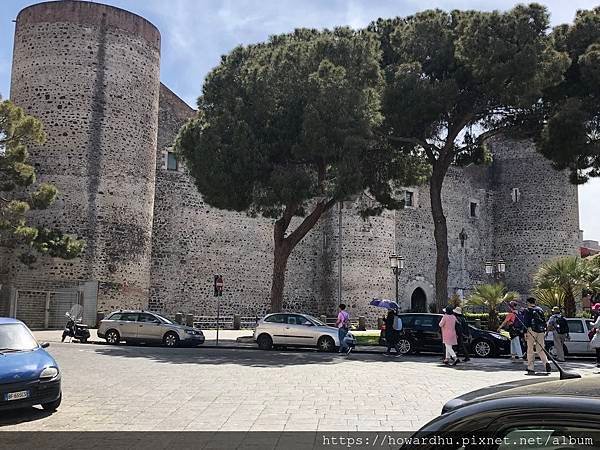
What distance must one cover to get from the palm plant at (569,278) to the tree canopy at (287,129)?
295 inches

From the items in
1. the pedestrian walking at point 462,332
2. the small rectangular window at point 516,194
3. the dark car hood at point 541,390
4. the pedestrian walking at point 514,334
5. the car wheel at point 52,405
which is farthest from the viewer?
the small rectangular window at point 516,194

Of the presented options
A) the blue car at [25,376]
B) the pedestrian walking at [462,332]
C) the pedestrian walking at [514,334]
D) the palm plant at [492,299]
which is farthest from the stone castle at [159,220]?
the blue car at [25,376]

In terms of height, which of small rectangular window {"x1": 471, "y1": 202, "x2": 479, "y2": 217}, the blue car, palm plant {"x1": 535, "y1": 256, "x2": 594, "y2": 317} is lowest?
the blue car

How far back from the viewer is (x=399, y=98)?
21406 millimetres

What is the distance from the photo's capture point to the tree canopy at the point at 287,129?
19953mm

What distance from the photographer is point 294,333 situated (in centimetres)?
1933

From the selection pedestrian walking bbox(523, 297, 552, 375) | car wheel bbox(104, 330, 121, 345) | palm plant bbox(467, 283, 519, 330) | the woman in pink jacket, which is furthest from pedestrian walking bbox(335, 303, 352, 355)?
palm plant bbox(467, 283, 519, 330)

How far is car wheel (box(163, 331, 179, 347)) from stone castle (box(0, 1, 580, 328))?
6585mm

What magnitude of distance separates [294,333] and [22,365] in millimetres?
12034

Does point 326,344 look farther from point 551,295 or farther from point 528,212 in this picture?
point 528,212

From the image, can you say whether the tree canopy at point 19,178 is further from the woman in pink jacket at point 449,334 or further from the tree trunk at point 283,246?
the woman in pink jacket at point 449,334

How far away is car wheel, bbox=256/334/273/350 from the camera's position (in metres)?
19.5

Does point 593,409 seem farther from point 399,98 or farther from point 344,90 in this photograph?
point 399,98

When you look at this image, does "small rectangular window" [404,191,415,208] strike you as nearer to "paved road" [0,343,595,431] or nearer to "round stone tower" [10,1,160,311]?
"round stone tower" [10,1,160,311]
